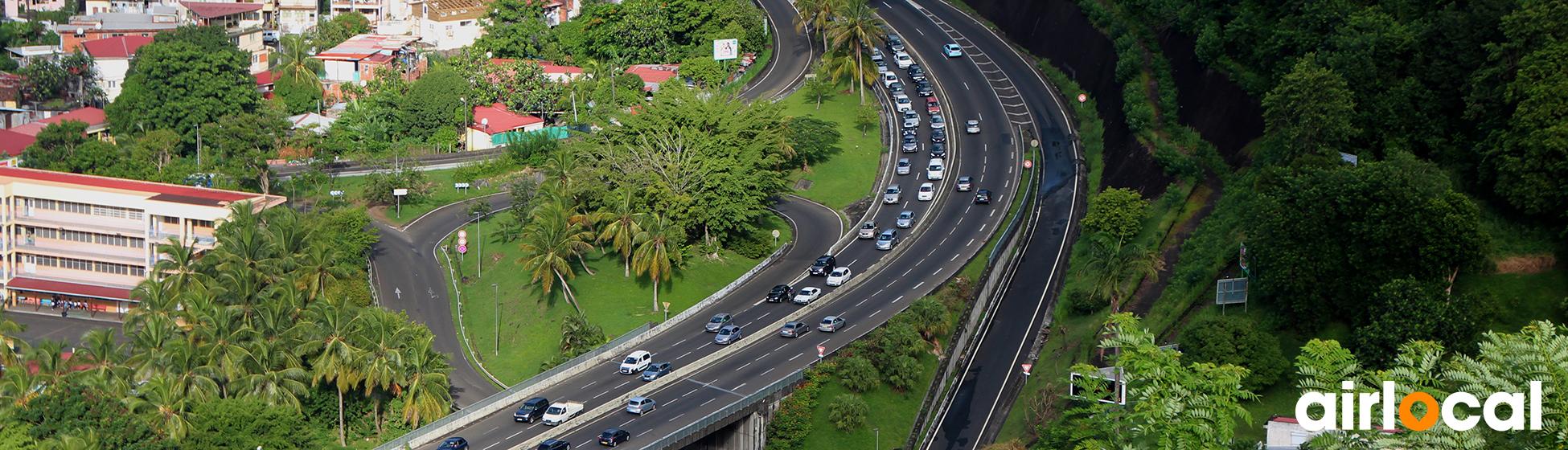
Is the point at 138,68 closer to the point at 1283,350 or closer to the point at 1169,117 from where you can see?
the point at 1169,117

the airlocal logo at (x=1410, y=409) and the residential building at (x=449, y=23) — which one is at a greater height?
the residential building at (x=449, y=23)

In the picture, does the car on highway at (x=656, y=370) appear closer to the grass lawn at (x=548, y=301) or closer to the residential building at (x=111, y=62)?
the grass lawn at (x=548, y=301)

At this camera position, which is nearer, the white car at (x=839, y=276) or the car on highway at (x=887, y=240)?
the white car at (x=839, y=276)

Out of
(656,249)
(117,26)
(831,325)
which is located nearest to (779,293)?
(831,325)

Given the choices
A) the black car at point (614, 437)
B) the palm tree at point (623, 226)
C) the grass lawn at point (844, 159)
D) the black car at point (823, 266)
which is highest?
the grass lawn at point (844, 159)

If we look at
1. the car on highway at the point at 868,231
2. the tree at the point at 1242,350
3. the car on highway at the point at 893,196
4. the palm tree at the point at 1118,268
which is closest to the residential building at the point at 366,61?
the car on highway at the point at 893,196
